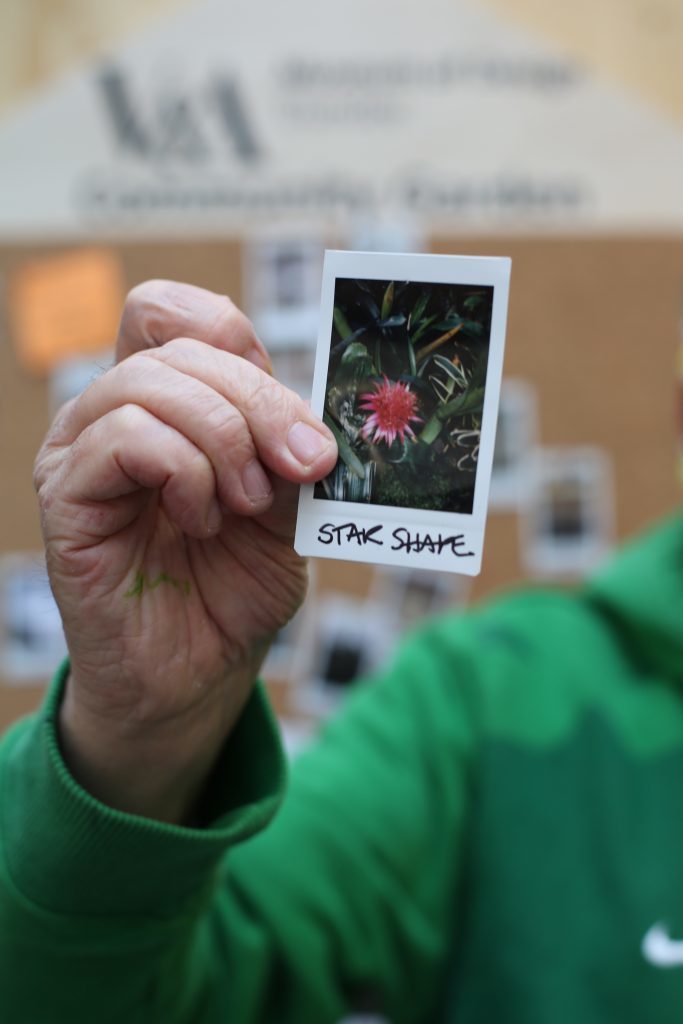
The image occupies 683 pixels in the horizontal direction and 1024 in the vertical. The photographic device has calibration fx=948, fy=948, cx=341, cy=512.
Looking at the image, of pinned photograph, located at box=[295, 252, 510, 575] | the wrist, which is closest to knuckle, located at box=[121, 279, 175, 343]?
pinned photograph, located at box=[295, 252, 510, 575]

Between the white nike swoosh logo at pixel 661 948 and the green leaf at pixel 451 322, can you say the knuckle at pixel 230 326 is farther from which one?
the white nike swoosh logo at pixel 661 948

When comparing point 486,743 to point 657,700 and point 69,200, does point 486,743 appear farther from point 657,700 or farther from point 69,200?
point 69,200

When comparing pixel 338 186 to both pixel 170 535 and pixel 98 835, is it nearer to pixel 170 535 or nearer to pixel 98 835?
pixel 170 535

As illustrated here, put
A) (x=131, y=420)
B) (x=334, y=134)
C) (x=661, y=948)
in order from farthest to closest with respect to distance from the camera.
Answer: (x=334, y=134) < (x=661, y=948) < (x=131, y=420)

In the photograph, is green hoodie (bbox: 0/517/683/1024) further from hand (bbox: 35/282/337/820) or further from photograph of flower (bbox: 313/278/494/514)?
photograph of flower (bbox: 313/278/494/514)

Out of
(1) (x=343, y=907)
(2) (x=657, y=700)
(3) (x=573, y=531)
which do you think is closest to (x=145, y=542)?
(1) (x=343, y=907)

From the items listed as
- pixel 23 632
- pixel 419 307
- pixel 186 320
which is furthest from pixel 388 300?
pixel 23 632

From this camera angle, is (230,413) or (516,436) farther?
(516,436)

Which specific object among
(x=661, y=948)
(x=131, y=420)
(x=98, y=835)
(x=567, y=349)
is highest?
(x=567, y=349)

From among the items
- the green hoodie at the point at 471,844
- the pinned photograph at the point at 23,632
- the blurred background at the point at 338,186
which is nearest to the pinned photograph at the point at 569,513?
the blurred background at the point at 338,186
